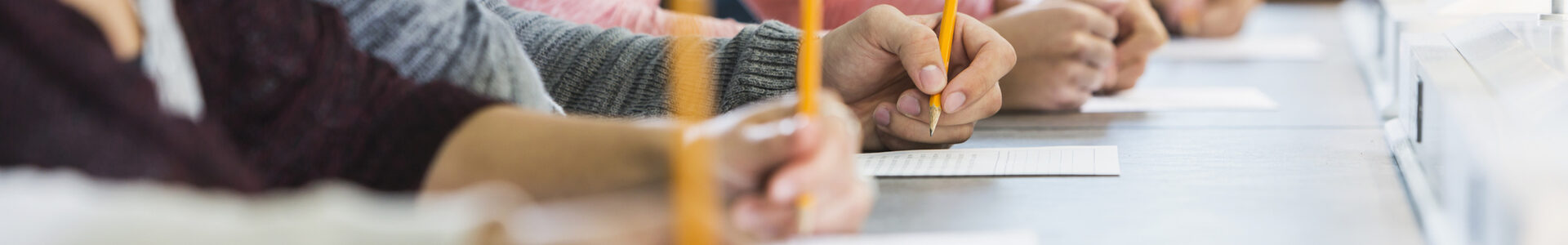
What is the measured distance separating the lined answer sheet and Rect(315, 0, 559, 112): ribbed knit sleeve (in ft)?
0.57

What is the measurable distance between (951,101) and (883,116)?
0.04 m

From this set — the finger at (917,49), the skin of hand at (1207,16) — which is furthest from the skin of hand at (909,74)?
the skin of hand at (1207,16)

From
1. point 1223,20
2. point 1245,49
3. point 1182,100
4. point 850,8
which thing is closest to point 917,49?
point 850,8

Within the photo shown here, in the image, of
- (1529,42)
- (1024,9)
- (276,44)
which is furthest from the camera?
(1024,9)

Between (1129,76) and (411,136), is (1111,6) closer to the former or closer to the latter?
(1129,76)

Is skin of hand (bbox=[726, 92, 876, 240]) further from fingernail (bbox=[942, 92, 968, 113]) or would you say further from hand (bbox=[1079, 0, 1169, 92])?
hand (bbox=[1079, 0, 1169, 92])

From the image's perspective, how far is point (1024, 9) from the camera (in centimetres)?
93

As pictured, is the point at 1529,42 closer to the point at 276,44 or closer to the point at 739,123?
the point at 739,123

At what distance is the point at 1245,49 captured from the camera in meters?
1.45

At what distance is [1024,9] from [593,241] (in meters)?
0.66

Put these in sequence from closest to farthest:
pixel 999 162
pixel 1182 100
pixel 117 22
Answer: pixel 117 22 < pixel 999 162 < pixel 1182 100

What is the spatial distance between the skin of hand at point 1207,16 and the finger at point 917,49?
995 millimetres

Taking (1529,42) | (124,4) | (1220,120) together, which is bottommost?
(1220,120)

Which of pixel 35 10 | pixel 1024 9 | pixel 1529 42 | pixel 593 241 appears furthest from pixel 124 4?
pixel 1024 9
